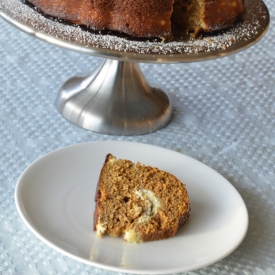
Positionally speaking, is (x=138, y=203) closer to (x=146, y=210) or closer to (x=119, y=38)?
(x=146, y=210)

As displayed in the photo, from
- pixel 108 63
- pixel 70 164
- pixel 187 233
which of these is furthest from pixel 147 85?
pixel 187 233

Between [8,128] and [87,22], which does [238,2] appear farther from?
[8,128]

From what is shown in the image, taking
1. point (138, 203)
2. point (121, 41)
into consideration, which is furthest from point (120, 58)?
point (138, 203)

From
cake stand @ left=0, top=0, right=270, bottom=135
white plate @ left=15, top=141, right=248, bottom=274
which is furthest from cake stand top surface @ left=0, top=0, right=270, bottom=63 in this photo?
white plate @ left=15, top=141, right=248, bottom=274

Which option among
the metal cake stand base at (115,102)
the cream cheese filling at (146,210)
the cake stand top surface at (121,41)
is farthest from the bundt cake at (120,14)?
the cream cheese filling at (146,210)

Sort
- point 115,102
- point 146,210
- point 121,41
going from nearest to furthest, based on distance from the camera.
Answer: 1. point 146,210
2. point 121,41
3. point 115,102

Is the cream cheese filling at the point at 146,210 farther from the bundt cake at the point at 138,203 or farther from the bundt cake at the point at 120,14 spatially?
the bundt cake at the point at 120,14

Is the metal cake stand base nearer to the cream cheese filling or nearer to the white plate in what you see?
the white plate
